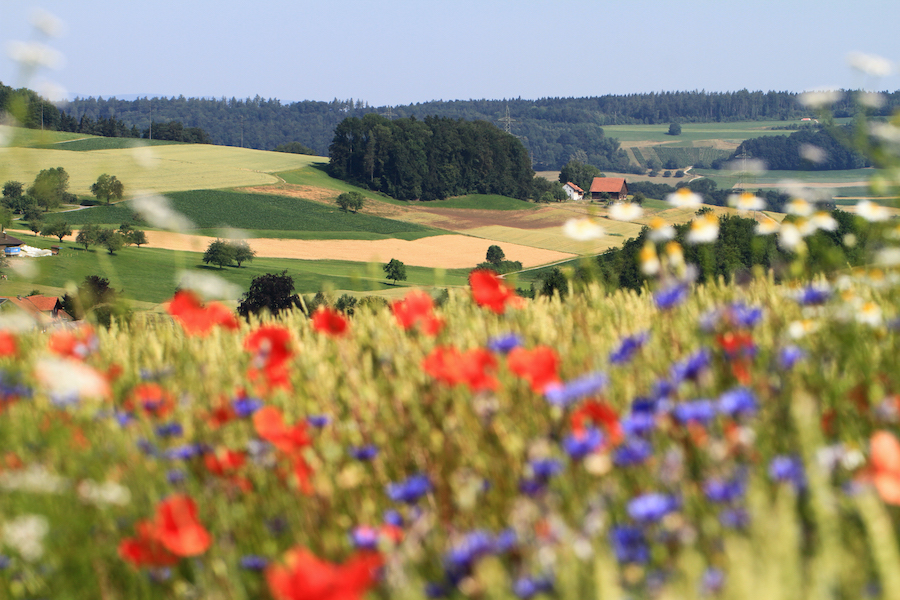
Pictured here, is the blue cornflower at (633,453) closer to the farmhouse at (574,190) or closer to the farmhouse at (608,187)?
the farmhouse at (574,190)

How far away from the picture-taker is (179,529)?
1507mm

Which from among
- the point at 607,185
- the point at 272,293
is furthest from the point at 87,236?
the point at 607,185

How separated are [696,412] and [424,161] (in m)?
103

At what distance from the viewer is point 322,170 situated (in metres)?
104

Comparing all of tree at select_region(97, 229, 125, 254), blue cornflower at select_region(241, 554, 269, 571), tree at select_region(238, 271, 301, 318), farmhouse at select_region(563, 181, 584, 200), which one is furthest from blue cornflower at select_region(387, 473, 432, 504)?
farmhouse at select_region(563, 181, 584, 200)

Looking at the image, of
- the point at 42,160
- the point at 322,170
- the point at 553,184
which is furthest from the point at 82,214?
the point at 553,184

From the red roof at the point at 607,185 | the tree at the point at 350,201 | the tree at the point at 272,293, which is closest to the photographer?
the tree at the point at 272,293

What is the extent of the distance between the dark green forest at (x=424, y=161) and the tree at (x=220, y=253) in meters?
46.0

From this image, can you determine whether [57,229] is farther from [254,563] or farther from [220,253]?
[254,563]

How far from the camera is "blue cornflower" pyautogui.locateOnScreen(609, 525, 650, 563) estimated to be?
1.34 meters

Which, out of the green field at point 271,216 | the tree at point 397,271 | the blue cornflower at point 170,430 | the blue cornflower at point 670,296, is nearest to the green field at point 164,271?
the tree at point 397,271

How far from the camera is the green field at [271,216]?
69688 millimetres

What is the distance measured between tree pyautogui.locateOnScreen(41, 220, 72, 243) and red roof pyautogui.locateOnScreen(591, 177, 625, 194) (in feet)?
279

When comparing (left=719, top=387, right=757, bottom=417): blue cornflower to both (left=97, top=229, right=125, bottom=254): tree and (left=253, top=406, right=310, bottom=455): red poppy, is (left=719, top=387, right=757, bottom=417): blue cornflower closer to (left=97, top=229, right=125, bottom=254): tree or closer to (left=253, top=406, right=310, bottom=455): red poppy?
(left=253, top=406, right=310, bottom=455): red poppy
